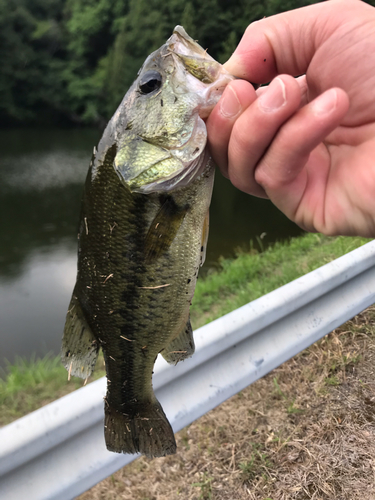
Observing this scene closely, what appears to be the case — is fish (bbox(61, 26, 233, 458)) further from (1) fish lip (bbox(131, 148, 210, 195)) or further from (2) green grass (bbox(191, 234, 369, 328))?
(2) green grass (bbox(191, 234, 369, 328))

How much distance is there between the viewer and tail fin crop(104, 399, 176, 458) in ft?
4.70

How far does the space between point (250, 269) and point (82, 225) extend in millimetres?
3352

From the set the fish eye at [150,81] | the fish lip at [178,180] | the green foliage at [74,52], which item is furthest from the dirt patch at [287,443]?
the green foliage at [74,52]

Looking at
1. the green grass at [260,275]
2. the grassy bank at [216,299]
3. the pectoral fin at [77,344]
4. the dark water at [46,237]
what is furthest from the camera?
the dark water at [46,237]

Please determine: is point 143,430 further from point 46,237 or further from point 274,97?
point 46,237

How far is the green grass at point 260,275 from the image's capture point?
11.3 feet

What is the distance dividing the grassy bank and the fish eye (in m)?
2.32

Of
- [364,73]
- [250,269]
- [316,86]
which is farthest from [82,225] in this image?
[250,269]

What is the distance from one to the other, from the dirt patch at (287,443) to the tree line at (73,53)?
82.1 feet

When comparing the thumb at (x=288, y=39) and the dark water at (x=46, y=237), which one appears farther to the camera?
the dark water at (x=46, y=237)

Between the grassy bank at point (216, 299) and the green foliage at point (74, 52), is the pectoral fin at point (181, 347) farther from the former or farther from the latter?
the green foliage at point (74, 52)

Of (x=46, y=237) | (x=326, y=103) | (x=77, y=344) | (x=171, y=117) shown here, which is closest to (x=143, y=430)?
(x=77, y=344)

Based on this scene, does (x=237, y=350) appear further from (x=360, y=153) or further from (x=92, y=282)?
(x=360, y=153)

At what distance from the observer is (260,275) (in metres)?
4.48
